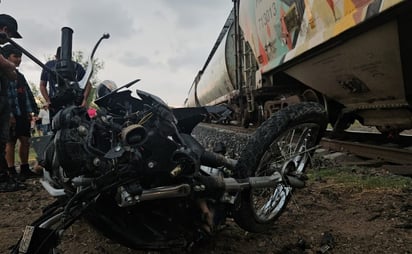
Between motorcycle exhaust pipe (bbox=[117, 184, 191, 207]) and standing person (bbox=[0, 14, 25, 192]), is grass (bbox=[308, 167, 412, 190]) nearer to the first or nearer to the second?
motorcycle exhaust pipe (bbox=[117, 184, 191, 207])

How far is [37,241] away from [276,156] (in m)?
1.39

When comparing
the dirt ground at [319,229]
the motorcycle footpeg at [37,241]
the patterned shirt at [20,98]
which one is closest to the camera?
the motorcycle footpeg at [37,241]

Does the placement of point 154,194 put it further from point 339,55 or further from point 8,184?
point 339,55

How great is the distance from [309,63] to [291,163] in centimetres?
278

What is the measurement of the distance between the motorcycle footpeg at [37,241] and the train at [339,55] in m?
1.24

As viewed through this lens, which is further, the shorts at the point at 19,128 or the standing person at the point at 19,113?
the shorts at the point at 19,128

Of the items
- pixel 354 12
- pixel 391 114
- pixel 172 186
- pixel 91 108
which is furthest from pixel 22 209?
pixel 391 114

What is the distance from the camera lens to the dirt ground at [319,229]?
80.0 inches

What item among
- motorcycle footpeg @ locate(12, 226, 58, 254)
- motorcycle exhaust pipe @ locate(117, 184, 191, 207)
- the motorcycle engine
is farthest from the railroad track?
motorcycle footpeg @ locate(12, 226, 58, 254)

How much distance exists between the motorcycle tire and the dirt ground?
140 millimetres

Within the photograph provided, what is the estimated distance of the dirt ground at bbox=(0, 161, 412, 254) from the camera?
80.0 inches

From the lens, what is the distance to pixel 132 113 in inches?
73.4

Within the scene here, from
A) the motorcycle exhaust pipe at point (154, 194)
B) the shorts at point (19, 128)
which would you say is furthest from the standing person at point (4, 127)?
the motorcycle exhaust pipe at point (154, 194)

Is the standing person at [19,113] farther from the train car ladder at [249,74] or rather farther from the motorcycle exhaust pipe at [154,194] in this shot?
the train car ladder at [249,74]
